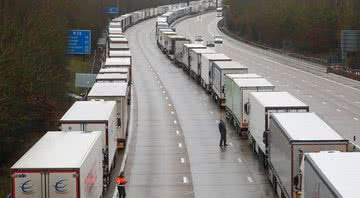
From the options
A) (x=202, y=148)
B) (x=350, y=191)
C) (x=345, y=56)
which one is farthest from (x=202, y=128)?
(x=345, y=56)

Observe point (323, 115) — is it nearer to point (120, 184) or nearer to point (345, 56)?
point (120, 184)

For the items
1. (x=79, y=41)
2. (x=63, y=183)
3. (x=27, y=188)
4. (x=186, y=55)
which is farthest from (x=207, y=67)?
(x=27, y=188)

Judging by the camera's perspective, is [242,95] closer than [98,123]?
No

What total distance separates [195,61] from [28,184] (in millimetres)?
50762

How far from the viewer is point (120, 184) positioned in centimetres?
2625

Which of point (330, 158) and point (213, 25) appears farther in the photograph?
point (213, 25)

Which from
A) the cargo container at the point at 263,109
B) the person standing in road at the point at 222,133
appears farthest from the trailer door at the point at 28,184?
the person standing in road at the point at 222,133

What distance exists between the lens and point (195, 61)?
69.9 m

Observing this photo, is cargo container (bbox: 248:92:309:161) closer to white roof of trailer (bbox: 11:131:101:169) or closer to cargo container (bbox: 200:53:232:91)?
white roof of trailer (bbox: 11:131:101:169)

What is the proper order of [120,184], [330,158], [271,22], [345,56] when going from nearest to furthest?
[330,158] < [120,184] < [345,56] < [271,22]

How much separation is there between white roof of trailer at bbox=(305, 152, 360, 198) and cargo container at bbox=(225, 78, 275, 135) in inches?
780

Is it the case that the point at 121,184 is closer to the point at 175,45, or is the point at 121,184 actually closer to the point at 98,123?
the point at 98,123

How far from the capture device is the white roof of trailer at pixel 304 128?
23859mm

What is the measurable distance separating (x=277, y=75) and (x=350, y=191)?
205ft
